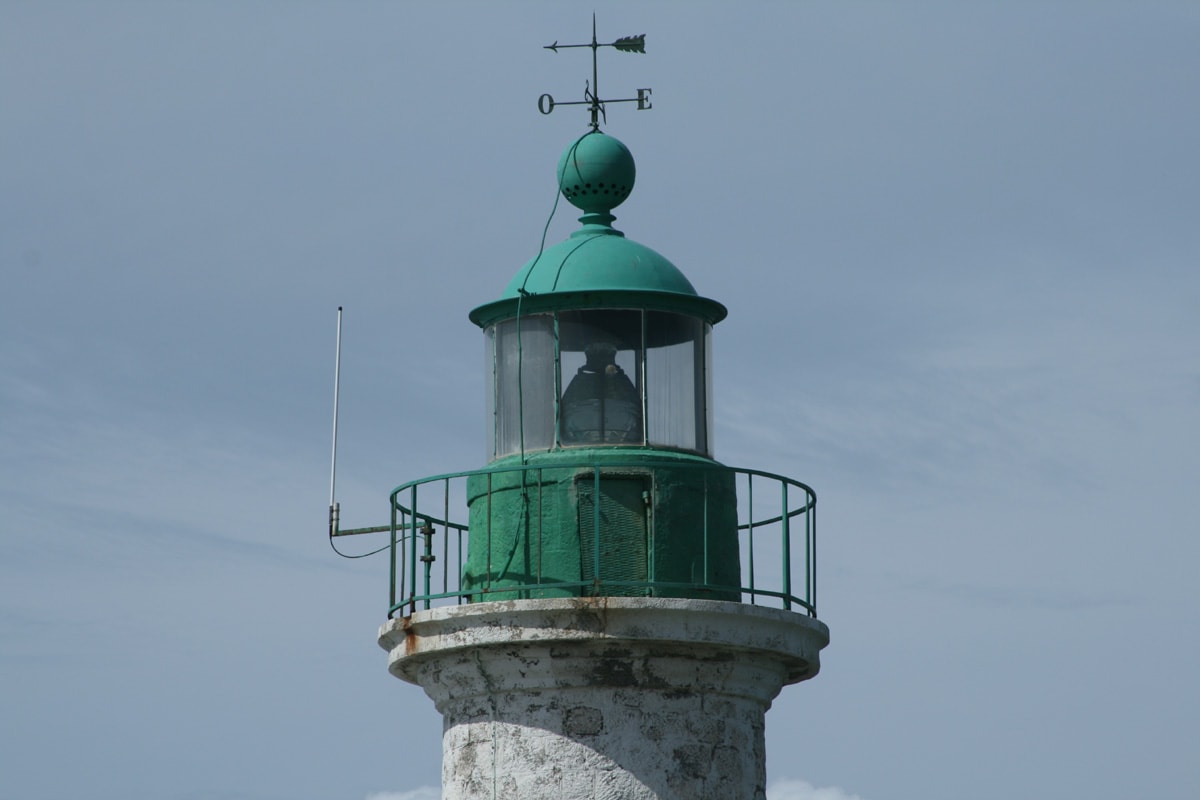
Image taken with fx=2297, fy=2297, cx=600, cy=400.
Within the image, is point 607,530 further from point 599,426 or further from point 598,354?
point 598,354

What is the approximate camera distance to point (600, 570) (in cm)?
1399

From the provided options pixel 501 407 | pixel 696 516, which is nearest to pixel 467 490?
pixel 501 407

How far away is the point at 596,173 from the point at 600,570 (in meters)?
2.79

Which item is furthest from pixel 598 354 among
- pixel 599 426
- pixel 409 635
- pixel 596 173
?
pixel 409 635

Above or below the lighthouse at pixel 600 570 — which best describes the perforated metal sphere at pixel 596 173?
above

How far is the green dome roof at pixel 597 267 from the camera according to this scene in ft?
48.1

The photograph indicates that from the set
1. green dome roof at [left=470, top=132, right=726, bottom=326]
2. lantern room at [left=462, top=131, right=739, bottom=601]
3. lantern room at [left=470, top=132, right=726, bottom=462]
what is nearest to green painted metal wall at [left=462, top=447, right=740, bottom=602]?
lantern room at [left=462, top=131, right=739, bottom=601]

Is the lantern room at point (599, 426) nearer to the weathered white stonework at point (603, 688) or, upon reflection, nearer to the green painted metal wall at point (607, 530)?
the green painted metal wall at point (607, 530)

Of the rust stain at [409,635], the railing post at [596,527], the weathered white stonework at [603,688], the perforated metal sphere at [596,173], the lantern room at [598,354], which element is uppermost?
the perforated metal sphere at [596,173]

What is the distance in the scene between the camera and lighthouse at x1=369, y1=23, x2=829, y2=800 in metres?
13.8

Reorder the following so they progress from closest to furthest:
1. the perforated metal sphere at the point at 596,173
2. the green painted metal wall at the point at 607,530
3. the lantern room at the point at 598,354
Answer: the green painted metal wall at the point at 607,530 → the lantern room at the point at 598,354 → the perforated metal sphere at the point at 596,173

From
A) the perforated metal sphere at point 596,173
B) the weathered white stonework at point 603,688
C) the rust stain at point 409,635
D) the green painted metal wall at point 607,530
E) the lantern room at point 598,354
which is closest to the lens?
the weathered white stonework at point 603,688

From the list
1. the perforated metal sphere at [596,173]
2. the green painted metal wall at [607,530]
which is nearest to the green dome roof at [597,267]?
the perforated metal sphere at [596,173]

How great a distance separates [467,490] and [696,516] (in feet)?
5.05
